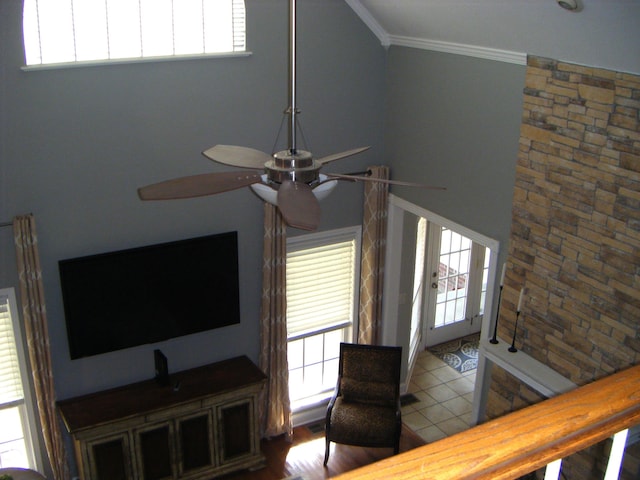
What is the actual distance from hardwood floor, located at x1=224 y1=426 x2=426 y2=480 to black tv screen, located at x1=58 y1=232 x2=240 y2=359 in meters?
1.39

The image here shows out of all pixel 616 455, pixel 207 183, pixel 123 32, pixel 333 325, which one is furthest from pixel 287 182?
pixel 333 325

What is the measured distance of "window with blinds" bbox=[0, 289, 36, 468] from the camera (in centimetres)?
536

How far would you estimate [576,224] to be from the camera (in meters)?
4.74

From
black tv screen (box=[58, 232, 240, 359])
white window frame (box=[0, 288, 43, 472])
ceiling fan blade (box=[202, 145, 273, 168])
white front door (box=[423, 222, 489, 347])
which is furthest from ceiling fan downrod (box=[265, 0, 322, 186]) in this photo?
white front door (box=[423, 222, 489, 347])

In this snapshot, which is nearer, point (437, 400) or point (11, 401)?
point (11, 401)

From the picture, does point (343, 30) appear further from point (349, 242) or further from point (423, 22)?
point (349, 242)

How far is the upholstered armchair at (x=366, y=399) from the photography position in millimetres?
5996

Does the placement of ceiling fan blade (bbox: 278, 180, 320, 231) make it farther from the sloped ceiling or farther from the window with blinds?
the window with blinds

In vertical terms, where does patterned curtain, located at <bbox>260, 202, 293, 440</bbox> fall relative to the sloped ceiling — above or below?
below

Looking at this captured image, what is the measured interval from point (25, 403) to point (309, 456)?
8.48 ft

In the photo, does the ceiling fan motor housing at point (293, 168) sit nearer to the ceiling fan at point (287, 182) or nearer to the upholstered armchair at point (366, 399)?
the ceiling fan at point (287, 182)

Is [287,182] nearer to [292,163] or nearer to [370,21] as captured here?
[292,163]

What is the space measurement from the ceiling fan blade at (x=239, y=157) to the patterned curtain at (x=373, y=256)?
3.20m

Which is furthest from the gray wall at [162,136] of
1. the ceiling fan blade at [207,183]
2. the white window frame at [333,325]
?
the ceiling fan blade at [207,183]
